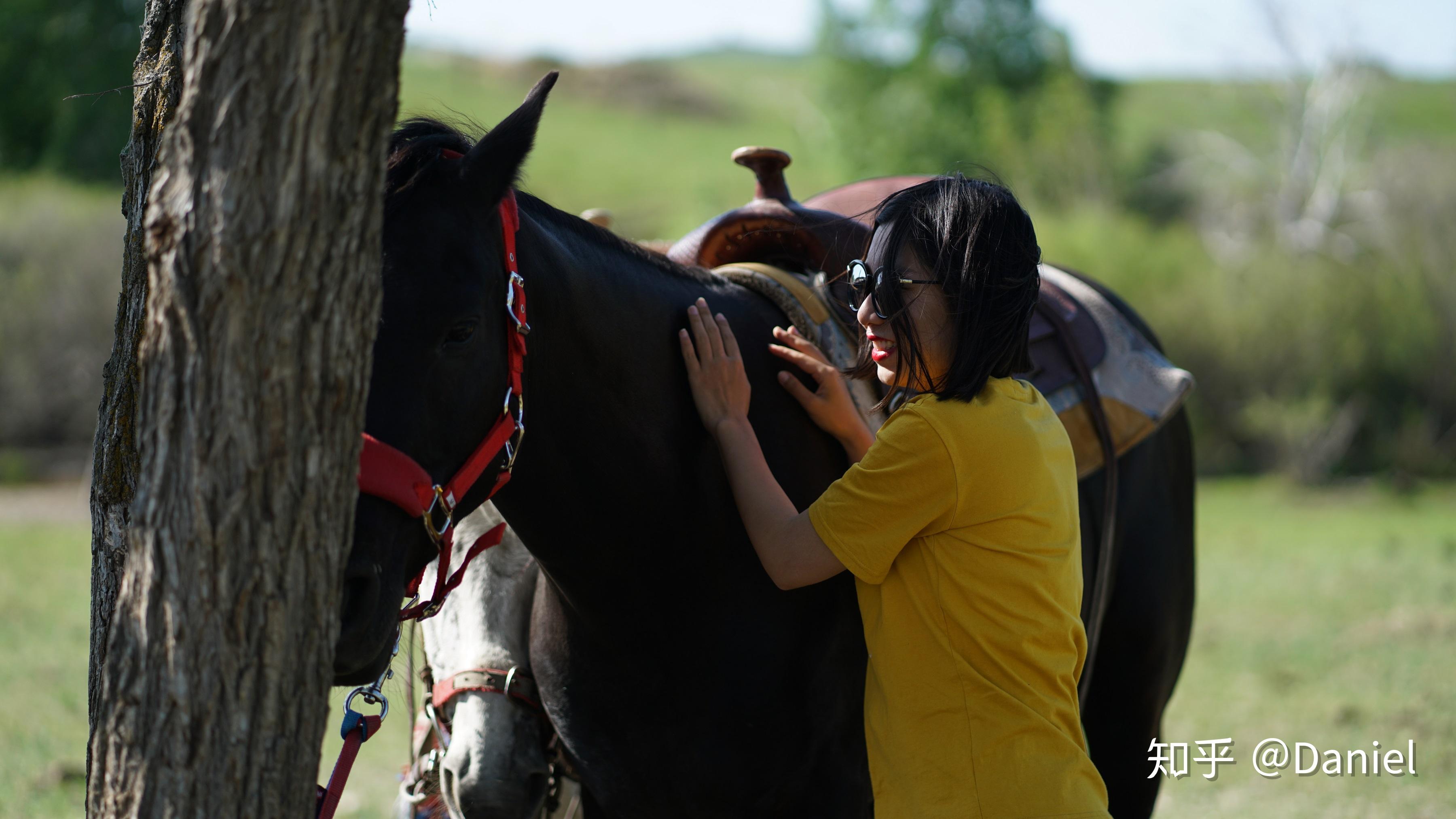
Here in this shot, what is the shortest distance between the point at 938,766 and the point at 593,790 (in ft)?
2.27

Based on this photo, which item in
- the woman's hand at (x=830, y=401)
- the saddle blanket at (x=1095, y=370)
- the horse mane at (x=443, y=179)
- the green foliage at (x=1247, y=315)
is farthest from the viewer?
the green foliage at (x=1247, y=315)

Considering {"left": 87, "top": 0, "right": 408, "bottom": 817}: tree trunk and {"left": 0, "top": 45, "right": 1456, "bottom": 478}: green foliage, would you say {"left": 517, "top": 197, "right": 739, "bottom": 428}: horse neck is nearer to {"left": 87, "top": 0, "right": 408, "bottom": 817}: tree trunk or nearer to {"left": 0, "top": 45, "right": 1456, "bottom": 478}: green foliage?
{"left": 87, "top": 0, "right": 408, "bottom": 817}: tree trunk

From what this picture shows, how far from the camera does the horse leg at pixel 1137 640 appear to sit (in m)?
2.70

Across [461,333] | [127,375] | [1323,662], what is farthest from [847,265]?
[1323,662]

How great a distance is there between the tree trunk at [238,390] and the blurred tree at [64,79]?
1785 cm

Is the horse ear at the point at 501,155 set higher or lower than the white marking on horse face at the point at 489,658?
A: higher

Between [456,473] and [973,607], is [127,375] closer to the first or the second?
[456,473]

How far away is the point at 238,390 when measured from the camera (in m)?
1.05

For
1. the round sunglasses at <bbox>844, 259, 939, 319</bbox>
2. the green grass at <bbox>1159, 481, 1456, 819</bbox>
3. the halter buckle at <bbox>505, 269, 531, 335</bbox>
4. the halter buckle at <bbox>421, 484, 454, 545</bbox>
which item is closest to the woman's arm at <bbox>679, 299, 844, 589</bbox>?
the round sunglasses at <bbox>844, 259, 939, 319</bbox>

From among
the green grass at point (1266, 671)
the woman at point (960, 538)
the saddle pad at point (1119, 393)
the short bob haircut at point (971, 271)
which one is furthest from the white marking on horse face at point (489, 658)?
the green grass at point (1266, 671)

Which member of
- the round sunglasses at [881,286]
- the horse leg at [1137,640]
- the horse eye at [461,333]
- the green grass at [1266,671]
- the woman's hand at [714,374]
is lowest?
the green grass at [1266,671]

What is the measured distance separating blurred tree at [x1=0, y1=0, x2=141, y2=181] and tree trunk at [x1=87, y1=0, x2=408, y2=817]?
17853mm

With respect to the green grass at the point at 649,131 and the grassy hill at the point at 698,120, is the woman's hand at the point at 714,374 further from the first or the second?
the green grass at the point at 649,131

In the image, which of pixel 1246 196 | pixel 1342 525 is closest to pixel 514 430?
pixel 1342 525
